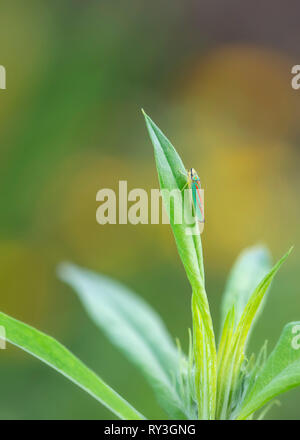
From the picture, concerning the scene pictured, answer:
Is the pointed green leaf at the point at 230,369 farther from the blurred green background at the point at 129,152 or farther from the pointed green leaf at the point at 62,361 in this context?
the blurred green background at the point at 129,152

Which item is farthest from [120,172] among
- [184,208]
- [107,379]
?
[184,208]

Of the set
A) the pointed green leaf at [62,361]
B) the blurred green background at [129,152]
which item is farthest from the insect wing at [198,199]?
the blurred green background at [129,152]

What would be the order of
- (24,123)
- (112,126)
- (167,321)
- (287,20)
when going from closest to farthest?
1. (167,321)
2. (24,123)
3. (112,126)
4. (287,20)

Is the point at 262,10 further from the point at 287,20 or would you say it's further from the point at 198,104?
the point at 198,104

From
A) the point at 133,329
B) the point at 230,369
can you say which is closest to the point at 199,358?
the point at 230,369

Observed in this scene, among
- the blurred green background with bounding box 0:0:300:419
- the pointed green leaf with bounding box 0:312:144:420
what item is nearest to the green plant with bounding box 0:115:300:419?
the pointed green leaf with bounding box 0:312:144:420

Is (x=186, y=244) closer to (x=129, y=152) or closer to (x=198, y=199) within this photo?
(x=198, y=199)

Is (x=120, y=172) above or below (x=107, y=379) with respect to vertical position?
above
